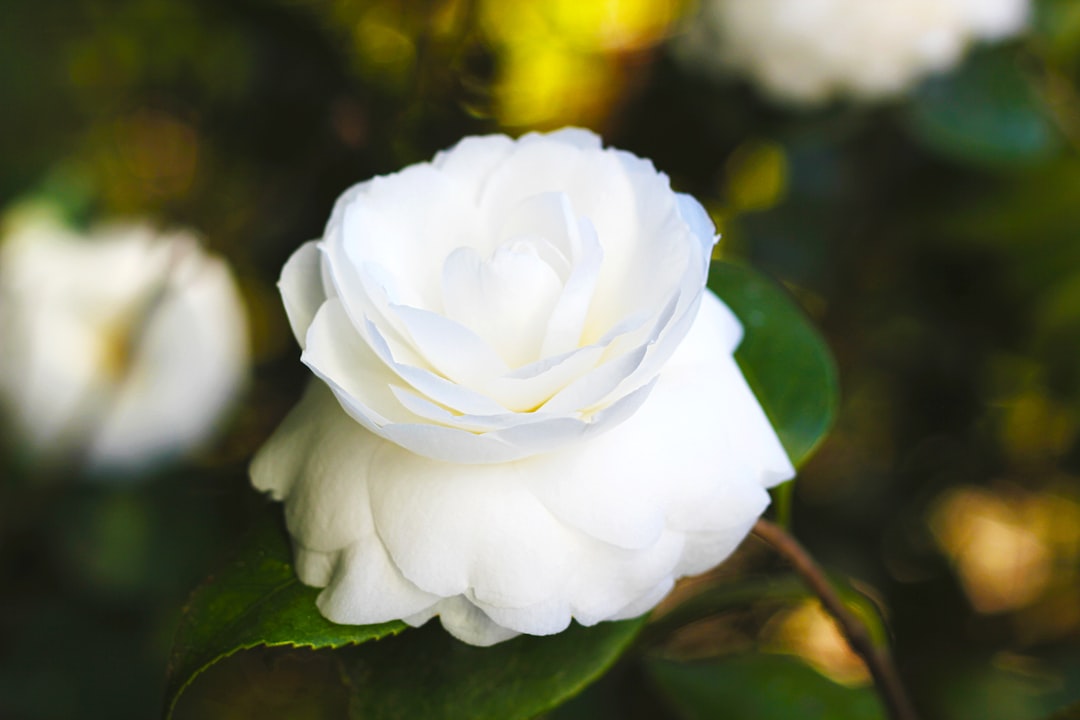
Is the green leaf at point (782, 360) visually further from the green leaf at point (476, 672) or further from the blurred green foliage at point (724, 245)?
the blurred green foliage at point (724, 245)

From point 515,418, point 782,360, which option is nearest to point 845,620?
point 782,360

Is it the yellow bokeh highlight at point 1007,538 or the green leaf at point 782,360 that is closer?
the green leaf at point 782,360

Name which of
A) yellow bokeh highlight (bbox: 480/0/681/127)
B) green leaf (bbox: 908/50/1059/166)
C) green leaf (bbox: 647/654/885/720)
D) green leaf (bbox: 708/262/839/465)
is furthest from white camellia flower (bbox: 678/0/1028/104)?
green leaf (bbox: 647/654/885/720)

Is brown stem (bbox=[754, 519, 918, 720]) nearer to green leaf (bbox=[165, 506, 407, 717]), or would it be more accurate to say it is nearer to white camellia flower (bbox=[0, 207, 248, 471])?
green leaf (bbox=[165, 506, 407, 717])

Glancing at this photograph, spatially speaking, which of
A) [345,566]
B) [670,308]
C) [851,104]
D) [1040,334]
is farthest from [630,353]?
[1040,334]

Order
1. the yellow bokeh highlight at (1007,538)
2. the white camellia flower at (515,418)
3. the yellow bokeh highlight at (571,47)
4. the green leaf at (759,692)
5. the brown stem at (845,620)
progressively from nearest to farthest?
the white camellia flower at (515,418)
the brown stem at (845,620)
the green leaf at (759,692)
the yellow bokeh highlight at (571,47)
the yellow bokeh highlight at (1007,538)

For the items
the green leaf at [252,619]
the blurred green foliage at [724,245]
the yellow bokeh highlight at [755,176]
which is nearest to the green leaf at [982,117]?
the blurred green foliage at [724,245]

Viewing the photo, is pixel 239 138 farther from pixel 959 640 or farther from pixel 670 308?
pixel 959 640
